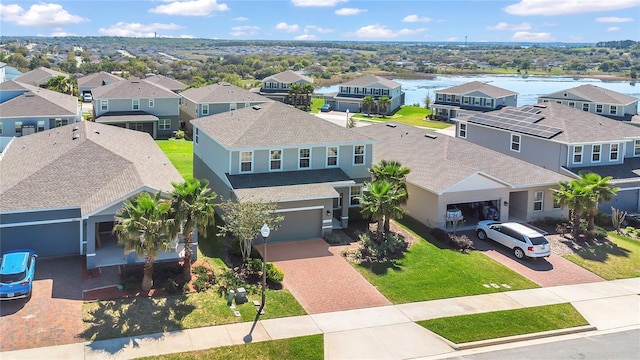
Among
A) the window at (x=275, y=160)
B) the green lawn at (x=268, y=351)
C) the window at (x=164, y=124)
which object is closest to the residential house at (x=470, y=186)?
the window at (x=275, y=160)

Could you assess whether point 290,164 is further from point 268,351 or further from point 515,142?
point 515,142

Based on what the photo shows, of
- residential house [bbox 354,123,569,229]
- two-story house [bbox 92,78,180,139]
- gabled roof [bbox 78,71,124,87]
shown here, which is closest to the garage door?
residential house [bbox 354,123,569,229]

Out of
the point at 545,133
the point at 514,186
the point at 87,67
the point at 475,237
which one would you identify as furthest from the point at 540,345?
the point at 87,67

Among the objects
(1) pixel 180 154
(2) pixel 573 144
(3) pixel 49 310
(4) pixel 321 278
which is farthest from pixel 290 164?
(1) pixel 180 154

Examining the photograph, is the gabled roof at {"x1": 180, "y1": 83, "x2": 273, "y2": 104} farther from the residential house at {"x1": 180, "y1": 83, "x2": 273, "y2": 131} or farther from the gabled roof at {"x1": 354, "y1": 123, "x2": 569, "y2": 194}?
the gabled roof at {"x1": 354, "y1": 123, "x2": 569, "y2": 194}

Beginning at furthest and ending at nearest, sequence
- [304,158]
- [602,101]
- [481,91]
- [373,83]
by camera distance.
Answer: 1. [373,83]
2. [481,91]
3. [602,101]
4. [304,158]

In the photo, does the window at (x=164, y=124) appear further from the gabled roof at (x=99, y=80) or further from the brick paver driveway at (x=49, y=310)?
the brick paver driveway at (x=49, y=310)
